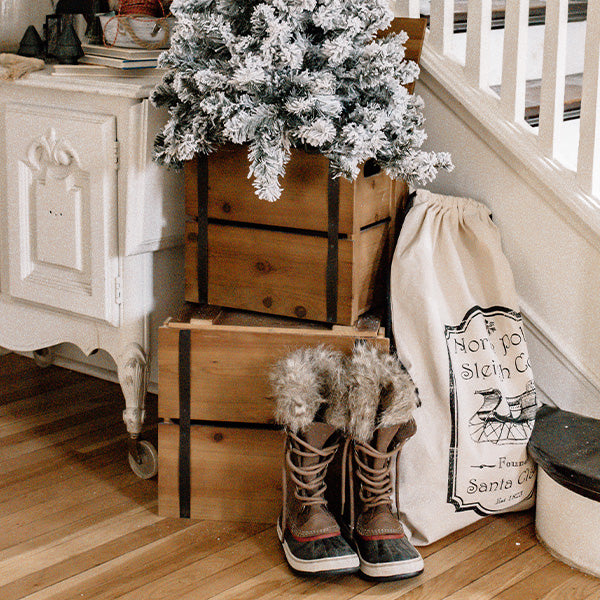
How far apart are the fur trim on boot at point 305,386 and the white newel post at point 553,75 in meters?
0.64

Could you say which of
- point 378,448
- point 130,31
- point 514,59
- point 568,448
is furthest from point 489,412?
point 130,31

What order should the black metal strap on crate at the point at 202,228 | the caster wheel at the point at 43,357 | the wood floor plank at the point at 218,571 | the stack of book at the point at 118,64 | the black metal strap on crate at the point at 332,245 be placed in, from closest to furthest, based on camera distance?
1. the wood floor plank at the point at 218,571
2. the black metal strap on crate at the point at 332,245
3. the black metal strap on crate at the point at 202,228
4. the stack of book at the point at 118,64
5. the caster wheel at the point at 43,357

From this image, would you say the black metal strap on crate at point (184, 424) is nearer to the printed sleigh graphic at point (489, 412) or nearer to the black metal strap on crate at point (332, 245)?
the black metal strap on crate at point (332, 245)

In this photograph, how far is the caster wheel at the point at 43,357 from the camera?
8.68 ft

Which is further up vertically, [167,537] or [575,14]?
[575,14]

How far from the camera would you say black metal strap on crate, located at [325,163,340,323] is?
5.55ft

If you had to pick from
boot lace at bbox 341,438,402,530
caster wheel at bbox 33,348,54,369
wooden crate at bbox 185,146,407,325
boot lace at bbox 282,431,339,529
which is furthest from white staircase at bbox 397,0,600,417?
caster wheel at bbox 33,348,54,369

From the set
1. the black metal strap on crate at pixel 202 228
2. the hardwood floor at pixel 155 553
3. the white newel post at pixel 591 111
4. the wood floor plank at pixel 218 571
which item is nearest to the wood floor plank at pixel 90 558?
the hardwood floor at pixel 155 553

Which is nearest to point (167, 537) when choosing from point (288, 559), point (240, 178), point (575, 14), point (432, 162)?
point (288, 559)

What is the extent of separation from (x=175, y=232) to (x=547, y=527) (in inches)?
39.1

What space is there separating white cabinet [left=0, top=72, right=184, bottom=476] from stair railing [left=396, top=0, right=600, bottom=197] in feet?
2.20

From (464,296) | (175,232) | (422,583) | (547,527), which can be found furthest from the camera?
(175,232)

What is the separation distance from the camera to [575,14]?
2367 millimetres

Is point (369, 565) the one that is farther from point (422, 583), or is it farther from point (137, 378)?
point (137, 378)
